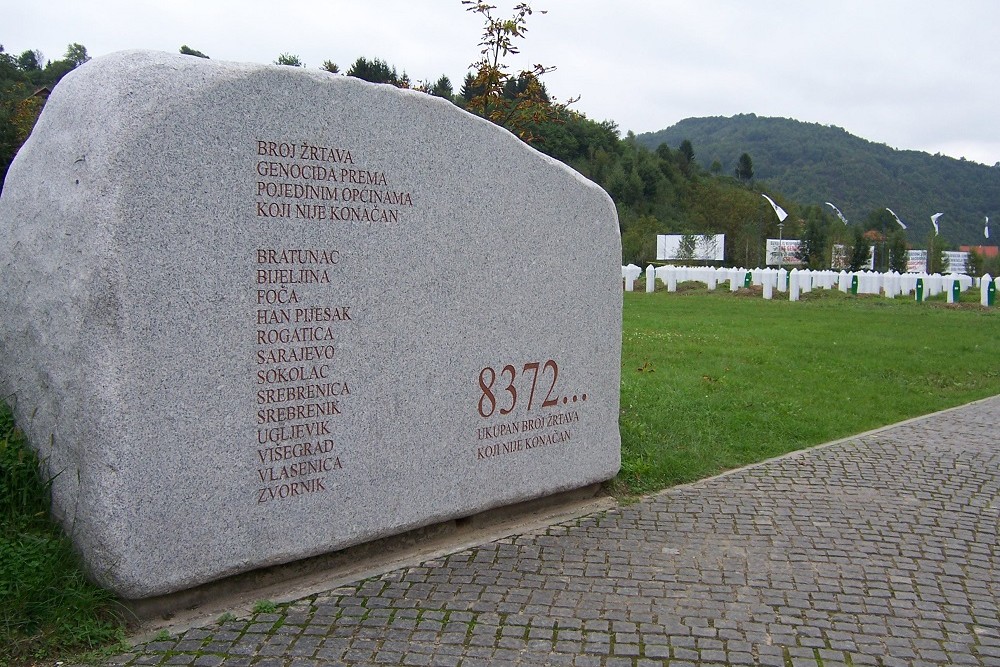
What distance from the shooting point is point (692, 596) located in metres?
4.17

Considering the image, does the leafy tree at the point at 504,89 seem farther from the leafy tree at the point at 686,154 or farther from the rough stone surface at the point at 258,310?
the leafy tree at the point at 686,154

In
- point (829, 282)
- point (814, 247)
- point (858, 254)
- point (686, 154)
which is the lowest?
point (829, 282)

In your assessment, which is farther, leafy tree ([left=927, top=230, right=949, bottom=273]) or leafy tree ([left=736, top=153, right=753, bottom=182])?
leafy tree ([left=736, top=153, right=753, bottom=182])

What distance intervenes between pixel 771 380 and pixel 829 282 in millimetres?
22049

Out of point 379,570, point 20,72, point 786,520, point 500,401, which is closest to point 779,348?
point 786,520

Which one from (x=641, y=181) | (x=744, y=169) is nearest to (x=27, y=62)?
(x=641, y=181)

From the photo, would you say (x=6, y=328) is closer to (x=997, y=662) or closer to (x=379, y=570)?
(x=379, y=570)

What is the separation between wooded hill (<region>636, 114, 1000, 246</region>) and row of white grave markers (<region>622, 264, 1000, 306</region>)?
60.3 m

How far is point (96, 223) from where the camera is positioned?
3438 millimetres

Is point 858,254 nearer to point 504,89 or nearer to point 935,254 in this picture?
point 935,254

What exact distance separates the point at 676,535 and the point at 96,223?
357 cm

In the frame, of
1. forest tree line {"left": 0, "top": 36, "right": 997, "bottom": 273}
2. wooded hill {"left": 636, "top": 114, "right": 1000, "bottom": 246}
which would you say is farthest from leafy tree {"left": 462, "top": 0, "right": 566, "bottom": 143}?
wooded hill {"left": 636, "top": 114, "right": 1000, "bottom": 246}

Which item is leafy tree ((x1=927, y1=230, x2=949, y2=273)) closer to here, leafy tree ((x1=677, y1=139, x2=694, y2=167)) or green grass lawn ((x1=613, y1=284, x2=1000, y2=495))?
green grass lawn ((x1=613, y1=284, x2=1000, y2=495))

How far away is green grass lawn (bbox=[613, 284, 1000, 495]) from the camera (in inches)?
276
